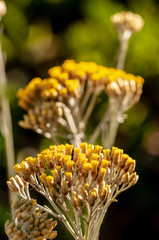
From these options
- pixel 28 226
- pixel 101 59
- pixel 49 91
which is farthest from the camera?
pixel 101 59

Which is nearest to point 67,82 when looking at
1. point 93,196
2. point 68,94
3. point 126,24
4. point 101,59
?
point 68,94

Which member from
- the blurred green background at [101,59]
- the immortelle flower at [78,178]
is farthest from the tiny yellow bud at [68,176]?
the blurred green background at [101,59]

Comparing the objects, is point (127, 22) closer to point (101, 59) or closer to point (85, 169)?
point (85, 169)

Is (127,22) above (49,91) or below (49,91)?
above

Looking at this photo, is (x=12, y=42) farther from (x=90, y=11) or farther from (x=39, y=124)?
(x=39, y=124)

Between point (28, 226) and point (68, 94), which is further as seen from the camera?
point (68, 94)

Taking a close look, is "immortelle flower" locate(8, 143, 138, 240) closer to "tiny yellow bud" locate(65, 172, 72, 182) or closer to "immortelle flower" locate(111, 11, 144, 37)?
"tiny yellow bud" locate(65, 172, 72, 182)
